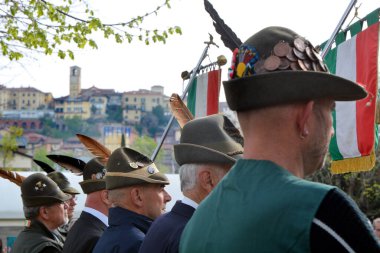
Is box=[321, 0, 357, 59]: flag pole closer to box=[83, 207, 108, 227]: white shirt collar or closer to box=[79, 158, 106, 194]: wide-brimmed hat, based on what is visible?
box=[79, 158, 106, 194]: wide-brimmed hat

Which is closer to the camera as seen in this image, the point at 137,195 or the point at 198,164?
the point at 198,164

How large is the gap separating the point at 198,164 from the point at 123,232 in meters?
0.95

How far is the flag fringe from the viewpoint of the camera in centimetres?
762

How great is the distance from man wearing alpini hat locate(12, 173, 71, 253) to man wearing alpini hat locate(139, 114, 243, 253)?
275cm

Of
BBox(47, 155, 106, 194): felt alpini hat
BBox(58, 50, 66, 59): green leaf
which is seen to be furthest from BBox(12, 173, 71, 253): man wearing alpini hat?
BBox(58, 50, 66, 59): green leaf

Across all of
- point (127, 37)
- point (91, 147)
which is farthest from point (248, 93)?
point (127, 37)

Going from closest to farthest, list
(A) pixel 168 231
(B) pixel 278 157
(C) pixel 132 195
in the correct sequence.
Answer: (B) pixel 278 157, (A) pixel 168 231, (C) pixel 132 195

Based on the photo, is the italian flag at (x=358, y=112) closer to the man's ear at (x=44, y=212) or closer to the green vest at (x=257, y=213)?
the man's ear at (x=44, y=212)

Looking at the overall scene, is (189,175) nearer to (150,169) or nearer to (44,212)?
(150,169)

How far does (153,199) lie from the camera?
553cm

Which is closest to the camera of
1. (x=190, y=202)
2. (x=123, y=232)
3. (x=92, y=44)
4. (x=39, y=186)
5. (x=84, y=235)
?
(x=190, y=202)

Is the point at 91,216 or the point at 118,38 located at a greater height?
the point at 118,38

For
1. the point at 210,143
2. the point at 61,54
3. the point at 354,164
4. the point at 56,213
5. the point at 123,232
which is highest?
the point at 61,54

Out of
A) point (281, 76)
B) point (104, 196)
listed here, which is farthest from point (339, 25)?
point (281, 76)
